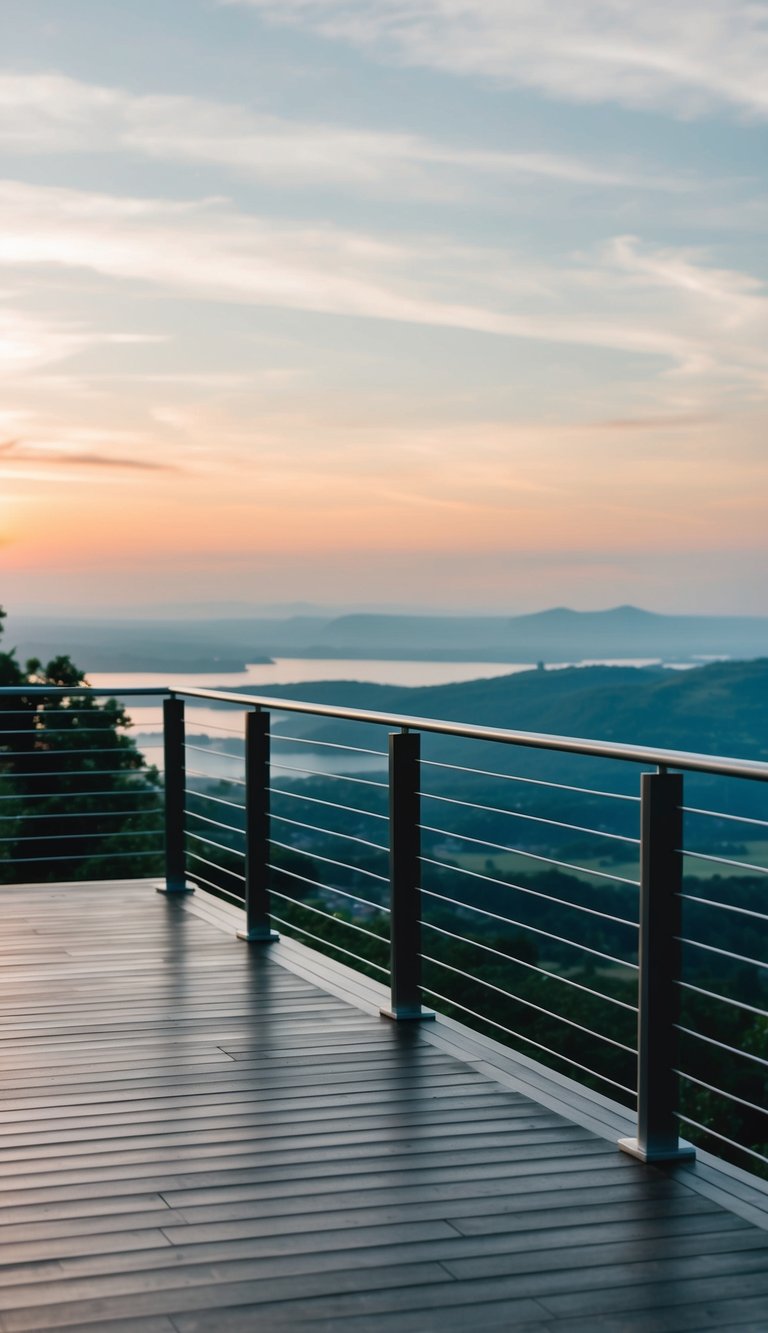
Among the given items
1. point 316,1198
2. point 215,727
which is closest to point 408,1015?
point 316,1198

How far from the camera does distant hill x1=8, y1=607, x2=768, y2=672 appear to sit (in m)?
31.8

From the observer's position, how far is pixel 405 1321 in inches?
88.5

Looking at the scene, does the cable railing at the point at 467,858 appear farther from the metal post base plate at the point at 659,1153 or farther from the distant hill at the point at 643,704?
the distant hill at the point at 643,704

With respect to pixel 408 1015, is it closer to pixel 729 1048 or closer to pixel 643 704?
pixel 729 1048

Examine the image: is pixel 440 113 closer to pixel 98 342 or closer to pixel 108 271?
pixel 108 271

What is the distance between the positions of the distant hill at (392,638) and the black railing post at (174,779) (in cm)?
1646

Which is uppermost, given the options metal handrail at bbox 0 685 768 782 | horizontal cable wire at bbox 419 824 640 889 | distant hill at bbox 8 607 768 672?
distant hill at bbox 8 607 768 672

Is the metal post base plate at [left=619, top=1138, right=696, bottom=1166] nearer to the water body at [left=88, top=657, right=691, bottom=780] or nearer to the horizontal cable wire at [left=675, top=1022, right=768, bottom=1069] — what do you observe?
the horizontal cable wire at [left=675, top=1022, right=768, bottom=1069]

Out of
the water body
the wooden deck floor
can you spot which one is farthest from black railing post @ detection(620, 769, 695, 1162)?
the water body

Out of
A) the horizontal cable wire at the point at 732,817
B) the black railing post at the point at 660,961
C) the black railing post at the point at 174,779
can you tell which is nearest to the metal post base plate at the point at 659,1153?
the black railing post at the point at 660,961

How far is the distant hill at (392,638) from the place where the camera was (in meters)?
31.8

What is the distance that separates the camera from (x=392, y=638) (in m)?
51.3

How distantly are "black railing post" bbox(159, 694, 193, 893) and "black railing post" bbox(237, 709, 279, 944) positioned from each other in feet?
3.57

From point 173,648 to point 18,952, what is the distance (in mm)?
34087
